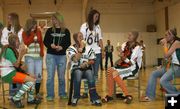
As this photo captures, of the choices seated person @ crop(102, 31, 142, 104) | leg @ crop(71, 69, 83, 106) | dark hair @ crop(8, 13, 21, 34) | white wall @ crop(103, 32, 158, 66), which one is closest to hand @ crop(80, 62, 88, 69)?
leg @ crop(71, 69, 83, 106)

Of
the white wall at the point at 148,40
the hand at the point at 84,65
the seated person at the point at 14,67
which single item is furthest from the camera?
the white wall at the point at 148,40

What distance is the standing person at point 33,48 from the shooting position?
5187 mm

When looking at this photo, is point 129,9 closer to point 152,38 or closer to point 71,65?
point 152,38

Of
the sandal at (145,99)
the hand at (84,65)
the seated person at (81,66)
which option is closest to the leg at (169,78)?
the sandal at (145,99)

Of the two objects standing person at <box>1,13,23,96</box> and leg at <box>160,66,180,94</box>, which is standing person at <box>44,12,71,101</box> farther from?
leg at <box>160,66,180,94</box>

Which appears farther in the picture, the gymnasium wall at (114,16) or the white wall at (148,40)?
the white wall at (148,40)

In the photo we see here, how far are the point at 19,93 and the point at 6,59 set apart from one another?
0.55 metres

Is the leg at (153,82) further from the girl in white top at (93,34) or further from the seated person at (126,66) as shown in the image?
the girl in white top at (93,34)

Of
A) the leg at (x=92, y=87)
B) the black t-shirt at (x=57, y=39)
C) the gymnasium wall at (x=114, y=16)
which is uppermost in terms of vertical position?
the gymnasium wall at (x=114, y=16)

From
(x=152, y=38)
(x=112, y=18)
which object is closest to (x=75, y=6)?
(x=112, y=18)

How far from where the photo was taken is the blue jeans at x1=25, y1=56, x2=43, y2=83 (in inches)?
204

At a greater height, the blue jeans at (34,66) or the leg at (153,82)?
the blue jeans at (34,66)

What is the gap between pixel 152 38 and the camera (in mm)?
18156

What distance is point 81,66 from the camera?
506cm
